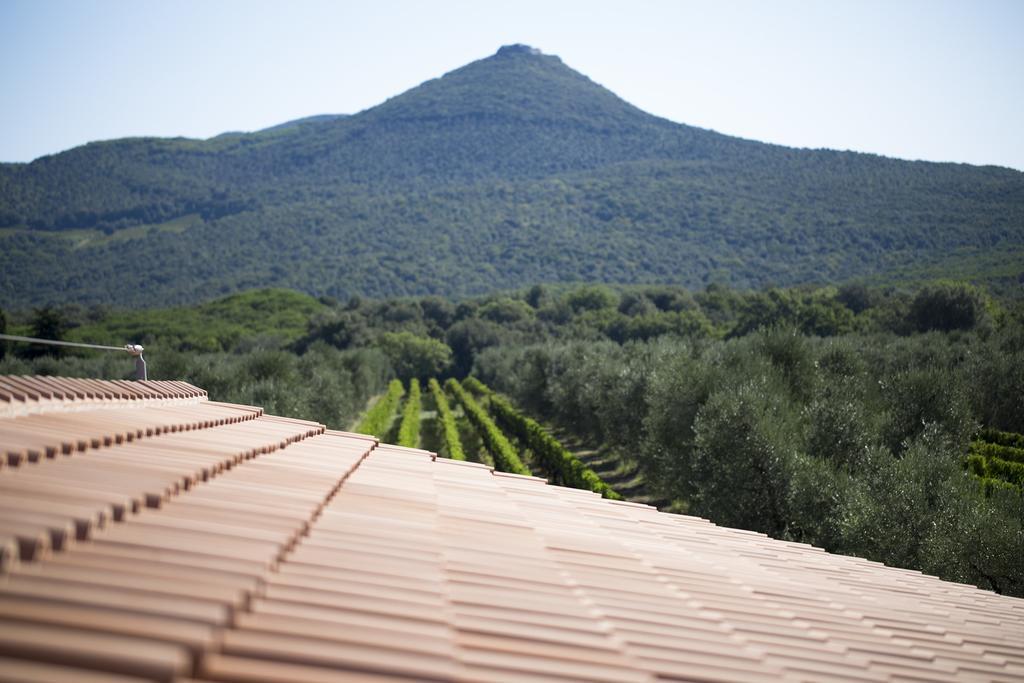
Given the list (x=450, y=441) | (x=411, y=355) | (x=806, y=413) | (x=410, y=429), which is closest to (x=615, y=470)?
(x=450, y=441)

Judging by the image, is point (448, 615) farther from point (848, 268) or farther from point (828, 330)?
point (848, 268)

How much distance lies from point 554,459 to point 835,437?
1059cm

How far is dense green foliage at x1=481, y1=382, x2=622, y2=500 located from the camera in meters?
24.2

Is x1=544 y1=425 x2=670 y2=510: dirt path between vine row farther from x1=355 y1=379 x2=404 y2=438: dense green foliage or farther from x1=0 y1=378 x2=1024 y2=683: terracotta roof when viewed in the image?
x1=0 y1=378 x2=1024 y2=683: terracotta roof

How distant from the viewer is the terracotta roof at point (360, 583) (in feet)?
5.44

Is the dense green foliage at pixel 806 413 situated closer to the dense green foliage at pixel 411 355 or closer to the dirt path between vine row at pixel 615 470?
the dirt path between vine row at pixel 615 470

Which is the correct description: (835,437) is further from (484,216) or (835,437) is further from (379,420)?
(484,216)

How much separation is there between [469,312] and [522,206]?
2382 inches

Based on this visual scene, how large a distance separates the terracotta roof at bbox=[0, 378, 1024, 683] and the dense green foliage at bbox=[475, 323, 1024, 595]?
1146cm

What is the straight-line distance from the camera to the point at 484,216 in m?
155

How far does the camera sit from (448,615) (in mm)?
2242

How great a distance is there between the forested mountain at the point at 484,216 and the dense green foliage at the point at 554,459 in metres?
70.9

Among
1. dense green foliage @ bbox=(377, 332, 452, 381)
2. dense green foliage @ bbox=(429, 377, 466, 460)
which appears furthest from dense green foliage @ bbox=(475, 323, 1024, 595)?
dense green foliage @ bbox=(377, 332, 452, 381)

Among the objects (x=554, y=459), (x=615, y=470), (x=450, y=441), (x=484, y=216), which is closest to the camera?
(x=554, y=459)
